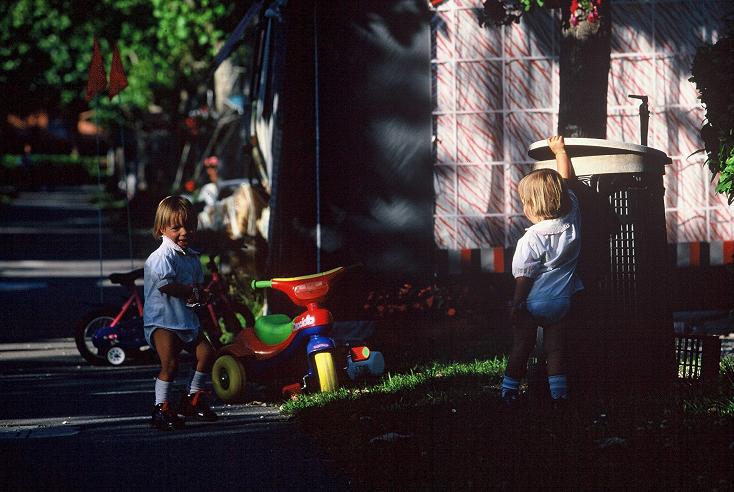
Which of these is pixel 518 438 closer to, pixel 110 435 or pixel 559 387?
pixel 559 387

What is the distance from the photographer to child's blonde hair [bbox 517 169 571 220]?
282 inches

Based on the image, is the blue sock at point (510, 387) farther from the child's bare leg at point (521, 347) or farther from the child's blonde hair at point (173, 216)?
the child's blonde hair at point (173, 216)

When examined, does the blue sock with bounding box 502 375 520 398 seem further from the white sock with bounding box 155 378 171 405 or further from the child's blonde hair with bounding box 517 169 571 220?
the white sock with bounding box 155 378 171 405

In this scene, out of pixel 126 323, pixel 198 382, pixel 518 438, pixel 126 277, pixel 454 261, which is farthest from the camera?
pixel 454 261

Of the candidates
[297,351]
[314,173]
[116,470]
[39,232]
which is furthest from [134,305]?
[39,232]

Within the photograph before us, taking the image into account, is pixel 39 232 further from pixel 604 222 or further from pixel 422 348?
pixel 604 222

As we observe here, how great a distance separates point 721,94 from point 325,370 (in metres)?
3.10

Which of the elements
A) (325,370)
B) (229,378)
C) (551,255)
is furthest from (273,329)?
(551,255)

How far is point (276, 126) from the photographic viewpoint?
10953mm

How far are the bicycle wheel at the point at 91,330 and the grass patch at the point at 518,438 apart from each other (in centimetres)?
297

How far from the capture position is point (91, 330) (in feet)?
35.6

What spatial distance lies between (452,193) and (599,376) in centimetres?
398

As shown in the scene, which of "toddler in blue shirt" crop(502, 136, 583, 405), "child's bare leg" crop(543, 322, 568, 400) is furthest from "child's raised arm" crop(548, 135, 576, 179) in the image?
"child's bare leg" crop(543, 322, 568, 400)

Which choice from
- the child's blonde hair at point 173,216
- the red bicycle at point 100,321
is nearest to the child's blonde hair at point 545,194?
the child's blonde hair at point 173,216
